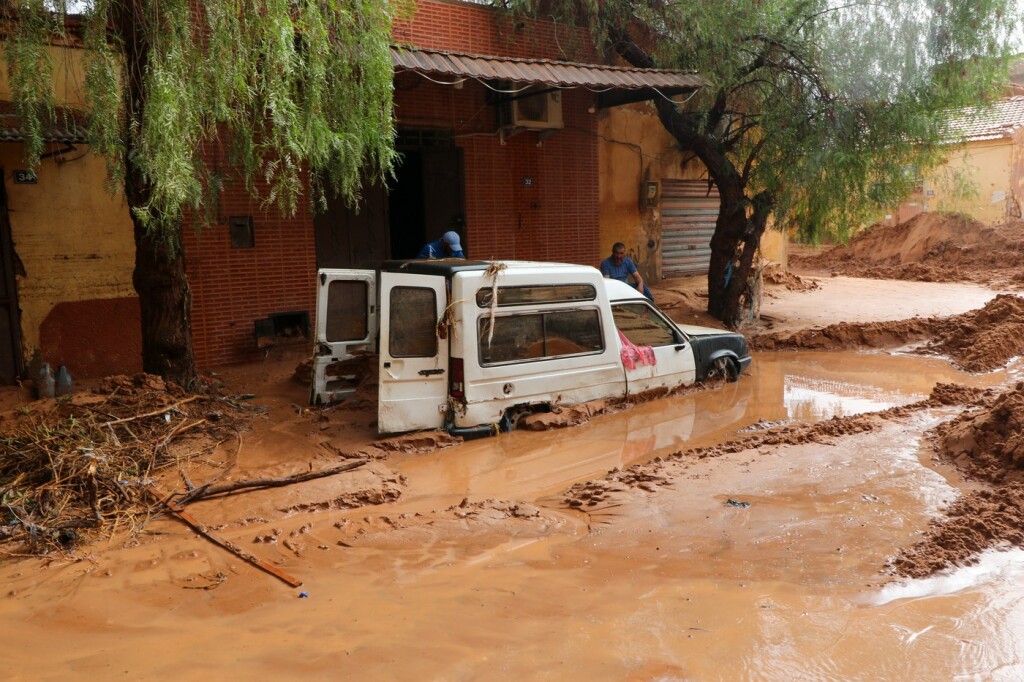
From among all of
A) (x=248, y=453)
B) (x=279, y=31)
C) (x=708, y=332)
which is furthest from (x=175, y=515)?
(x=708, y=332)

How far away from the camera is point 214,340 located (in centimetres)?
1056

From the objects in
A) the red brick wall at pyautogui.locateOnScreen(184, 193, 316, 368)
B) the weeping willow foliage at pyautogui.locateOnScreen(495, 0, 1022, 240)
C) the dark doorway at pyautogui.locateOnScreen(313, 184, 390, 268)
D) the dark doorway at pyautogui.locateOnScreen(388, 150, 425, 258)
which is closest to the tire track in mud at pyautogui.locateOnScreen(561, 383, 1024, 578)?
the weeping willow foliage at pyautogui.locateOnScreen(495, 0, 1022, 240)

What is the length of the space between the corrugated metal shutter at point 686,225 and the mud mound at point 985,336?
5.54m

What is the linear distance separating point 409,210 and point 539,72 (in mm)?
4093

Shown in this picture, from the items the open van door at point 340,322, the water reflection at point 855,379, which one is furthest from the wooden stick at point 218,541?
the water reflection at point 855,379

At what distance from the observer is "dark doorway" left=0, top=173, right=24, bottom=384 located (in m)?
9.01

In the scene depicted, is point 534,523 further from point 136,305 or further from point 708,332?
point 136,305

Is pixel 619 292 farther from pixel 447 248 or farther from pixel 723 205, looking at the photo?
pixel 723 205

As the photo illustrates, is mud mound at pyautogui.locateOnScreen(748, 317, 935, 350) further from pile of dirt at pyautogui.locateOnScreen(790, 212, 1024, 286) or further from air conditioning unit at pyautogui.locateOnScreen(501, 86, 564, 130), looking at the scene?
pile of dirt at pyautogui.locateOnScreen(790, 212, 1024, 286)

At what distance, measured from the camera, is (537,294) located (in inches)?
292

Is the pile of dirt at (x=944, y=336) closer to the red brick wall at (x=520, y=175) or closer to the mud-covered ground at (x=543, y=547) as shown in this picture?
the mud-covered ground at (x=543, y=547)

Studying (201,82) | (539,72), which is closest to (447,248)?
(539,72)

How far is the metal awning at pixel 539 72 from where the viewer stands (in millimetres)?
9094

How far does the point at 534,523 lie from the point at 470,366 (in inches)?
77.5
